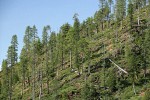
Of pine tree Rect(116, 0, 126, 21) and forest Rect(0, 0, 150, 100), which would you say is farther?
pine tree Rect(116, 0, 126, 21)

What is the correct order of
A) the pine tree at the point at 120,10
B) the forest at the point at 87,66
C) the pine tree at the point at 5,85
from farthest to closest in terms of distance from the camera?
the pine tree at the point at 120,10 < the pine tree at the point at 5,85 < the forest at the point at 87,66

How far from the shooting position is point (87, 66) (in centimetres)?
9144

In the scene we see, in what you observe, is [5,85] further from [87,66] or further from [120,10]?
[120,10]

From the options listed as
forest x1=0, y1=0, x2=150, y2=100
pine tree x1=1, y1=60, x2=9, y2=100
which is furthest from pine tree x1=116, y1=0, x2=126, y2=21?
pine tree x1=1, y1=60, x2=9, y2=100

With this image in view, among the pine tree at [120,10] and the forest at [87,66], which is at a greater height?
the pine tree at [120,10]

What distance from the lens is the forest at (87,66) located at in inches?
2918

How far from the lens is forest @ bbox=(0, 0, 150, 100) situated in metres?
74.1

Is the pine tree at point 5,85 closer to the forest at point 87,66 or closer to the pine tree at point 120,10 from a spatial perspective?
the forest at point 87,66

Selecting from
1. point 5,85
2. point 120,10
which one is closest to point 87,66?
point 5,85

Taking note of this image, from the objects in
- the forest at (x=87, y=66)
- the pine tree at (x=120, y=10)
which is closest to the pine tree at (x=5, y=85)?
the forest at (x=87, y=66)

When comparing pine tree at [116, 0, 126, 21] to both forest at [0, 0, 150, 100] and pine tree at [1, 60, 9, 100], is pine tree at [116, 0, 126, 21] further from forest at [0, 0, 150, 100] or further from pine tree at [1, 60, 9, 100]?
pine tree at [1, 60, 9, 100]

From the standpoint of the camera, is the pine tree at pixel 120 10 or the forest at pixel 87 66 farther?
the pine tree at pixel 120 10

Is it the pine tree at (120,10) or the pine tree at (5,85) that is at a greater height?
→ the pine tree at (120,10)

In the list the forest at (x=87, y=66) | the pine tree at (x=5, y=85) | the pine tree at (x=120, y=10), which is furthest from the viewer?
the pine tree at (x=120, y=10)
